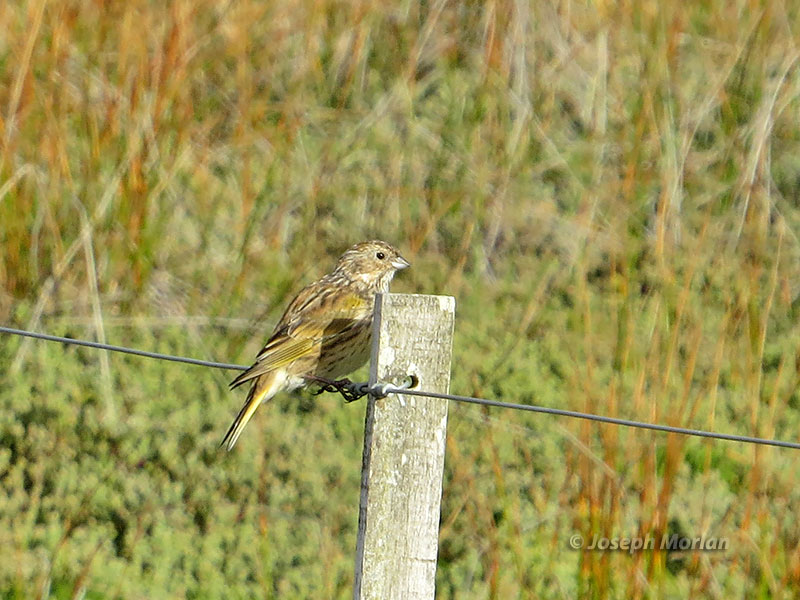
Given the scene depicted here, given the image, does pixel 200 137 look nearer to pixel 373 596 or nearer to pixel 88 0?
pixel 88 0

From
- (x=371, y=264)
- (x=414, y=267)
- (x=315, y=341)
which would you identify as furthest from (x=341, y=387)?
(x=414, y=267)

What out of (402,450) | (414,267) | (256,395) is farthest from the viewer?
(414,267)

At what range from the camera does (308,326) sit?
495 cm

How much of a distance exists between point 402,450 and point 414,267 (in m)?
4.33

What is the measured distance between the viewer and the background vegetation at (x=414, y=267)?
5.36 meters

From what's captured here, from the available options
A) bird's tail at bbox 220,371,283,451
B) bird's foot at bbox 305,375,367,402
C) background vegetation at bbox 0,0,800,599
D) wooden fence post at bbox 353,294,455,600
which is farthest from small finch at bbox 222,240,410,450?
wooden fence post at bbox 353,294,455,600

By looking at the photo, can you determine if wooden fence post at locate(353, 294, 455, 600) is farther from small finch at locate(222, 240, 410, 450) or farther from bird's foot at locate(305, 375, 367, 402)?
small finch at locate(222, 240, 410, 450)

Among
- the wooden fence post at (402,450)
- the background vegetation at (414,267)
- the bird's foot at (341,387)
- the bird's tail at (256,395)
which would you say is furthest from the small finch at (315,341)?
the wooden fence post at (402,450)

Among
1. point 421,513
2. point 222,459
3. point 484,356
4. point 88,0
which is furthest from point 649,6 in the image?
point 421,513

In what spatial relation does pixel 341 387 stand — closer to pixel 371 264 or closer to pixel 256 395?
pixel 256 395

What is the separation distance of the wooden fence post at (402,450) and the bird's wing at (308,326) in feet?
5.75

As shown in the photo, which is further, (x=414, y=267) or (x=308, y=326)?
(x=414, y=267)

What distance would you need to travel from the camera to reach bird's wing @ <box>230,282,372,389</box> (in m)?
4.87

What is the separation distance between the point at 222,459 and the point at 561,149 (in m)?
3.10
